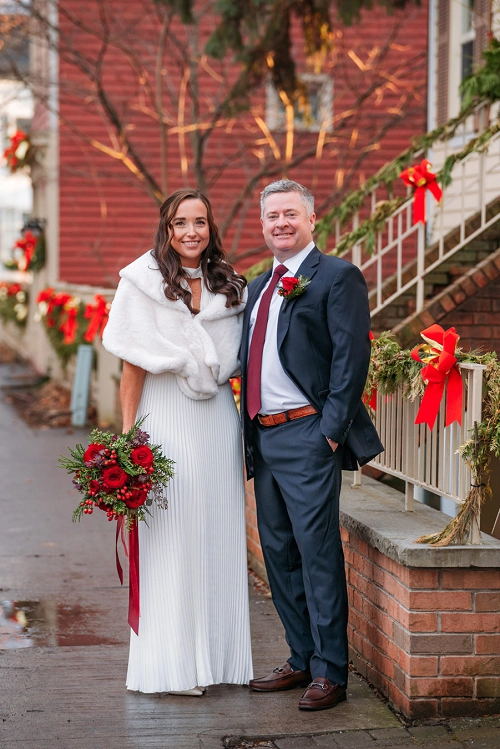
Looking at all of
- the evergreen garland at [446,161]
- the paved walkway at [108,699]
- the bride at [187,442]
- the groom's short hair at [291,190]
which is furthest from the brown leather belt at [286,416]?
the evergreen garland at [446,161]

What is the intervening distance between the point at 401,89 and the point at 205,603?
13989 millimetres

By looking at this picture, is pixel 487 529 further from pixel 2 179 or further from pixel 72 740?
pixel 2 179

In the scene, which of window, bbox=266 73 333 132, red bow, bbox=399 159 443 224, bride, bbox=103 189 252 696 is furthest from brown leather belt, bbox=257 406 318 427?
window, bbox=266 73 333 132

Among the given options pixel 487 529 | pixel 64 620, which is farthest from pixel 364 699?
pixel 64 620

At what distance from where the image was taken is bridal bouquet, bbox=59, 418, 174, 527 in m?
4.07

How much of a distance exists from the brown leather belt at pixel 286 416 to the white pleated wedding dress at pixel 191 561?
29 cm

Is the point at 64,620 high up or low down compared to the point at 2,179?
down

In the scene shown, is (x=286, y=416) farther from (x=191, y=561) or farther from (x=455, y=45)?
(x=455, y=45)

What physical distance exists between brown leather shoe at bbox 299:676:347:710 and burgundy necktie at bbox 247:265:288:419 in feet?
3.60

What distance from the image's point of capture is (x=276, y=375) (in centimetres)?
412

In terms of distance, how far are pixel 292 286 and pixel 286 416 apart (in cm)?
52

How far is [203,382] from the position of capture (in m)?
4.23

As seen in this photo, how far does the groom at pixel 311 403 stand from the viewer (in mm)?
3934

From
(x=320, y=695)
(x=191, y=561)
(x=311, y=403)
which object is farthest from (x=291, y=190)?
(x=320, y=695)
